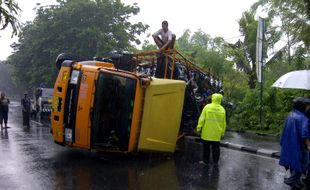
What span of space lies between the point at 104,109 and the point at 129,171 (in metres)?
1.43

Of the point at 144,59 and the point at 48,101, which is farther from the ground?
the point at 144,59

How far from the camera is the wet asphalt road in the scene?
283 inches

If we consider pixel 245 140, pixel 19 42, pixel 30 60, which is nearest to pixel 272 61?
pixel 245 140

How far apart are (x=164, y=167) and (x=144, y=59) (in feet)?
13.6

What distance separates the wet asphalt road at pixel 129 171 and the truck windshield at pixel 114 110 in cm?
51

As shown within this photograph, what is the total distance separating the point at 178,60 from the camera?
38.9 feet

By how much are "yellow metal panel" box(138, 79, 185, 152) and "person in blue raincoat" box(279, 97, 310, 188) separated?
3.03m

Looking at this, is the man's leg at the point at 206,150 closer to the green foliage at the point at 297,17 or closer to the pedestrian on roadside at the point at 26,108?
the green foliage at the point at 297,17

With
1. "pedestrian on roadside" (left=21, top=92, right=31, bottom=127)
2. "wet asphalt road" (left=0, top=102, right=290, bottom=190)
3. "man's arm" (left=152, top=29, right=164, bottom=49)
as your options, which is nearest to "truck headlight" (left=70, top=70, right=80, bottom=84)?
"wet asphalt road" (left=0, top=102, right=290, bottom=190)

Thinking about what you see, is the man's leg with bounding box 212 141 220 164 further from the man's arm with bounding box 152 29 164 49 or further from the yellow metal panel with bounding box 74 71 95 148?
the man's arm with bounding box 152 29 164 49

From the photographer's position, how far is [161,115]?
9383mm

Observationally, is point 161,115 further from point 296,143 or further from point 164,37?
point 296,143

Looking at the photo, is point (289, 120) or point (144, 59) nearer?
point (289, 120)

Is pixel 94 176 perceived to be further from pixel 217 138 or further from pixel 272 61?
pixel 272 61
